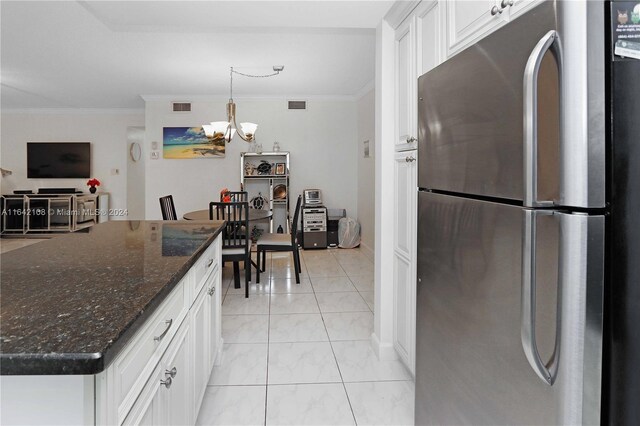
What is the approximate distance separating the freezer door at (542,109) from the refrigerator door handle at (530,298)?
0.16ft

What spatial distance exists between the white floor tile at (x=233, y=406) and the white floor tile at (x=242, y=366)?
2.9 inches

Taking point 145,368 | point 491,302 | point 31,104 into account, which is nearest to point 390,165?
point 491,302

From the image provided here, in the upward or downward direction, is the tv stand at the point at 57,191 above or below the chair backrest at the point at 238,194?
above

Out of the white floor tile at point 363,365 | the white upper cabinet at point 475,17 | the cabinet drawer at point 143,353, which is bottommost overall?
the white floor tile at point 363,365

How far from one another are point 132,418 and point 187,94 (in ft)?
20.8

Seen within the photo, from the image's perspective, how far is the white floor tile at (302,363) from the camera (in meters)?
2.24

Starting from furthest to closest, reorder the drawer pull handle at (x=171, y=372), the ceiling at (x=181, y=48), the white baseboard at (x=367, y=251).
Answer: the white baseboard at (x=367, y=251) → the ceiling at (x=181, y=48) → the drawer pull handle at (x=171, y=372)

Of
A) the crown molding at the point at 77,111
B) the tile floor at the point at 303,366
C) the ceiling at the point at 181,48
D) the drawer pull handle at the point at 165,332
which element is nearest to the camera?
the drawer pull handle at the point at 165,332

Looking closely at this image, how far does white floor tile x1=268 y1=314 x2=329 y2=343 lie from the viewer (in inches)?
111

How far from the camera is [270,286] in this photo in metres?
4.20

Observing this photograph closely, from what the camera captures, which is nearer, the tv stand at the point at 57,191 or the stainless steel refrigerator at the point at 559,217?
Result: the stainless steel refrigerator at the point at 559,217

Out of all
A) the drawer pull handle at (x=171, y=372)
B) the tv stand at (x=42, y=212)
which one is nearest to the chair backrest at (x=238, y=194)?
the tv stand at (x=42, y=212)

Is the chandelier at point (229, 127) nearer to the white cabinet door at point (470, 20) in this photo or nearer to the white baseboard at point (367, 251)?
the white baseboard at point (367, 251)

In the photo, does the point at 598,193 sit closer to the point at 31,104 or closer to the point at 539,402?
the point at 539,402
